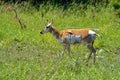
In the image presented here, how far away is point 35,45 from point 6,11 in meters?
6.54

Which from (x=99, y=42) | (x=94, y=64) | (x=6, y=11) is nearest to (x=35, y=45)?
(x=99, y=42)

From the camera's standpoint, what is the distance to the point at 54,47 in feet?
44.9

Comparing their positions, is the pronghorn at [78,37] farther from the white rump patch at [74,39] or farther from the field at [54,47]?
the field at [54,47]

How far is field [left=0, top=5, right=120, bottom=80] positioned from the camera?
8.78 meters

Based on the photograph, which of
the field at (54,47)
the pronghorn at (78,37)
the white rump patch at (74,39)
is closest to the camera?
the field at (54,47)

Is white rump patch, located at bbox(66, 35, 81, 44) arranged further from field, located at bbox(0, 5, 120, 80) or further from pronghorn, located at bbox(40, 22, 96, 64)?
field, located at bbox(0, 5, 120, 80)

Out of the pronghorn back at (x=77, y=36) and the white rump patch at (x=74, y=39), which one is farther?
the white rump patch at (x=74, y=39)

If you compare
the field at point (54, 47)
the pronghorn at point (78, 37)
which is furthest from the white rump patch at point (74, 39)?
the field at point (54, 47)

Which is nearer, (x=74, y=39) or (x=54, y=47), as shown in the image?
(x=74, y=39)

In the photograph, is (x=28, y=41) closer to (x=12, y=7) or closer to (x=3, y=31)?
(x=3, y=31)

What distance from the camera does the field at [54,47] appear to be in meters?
8.78

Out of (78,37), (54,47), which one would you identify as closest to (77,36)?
(78,37)

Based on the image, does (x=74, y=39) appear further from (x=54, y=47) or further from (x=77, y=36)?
(x=54, y=47)

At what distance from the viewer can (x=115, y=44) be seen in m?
14.7
